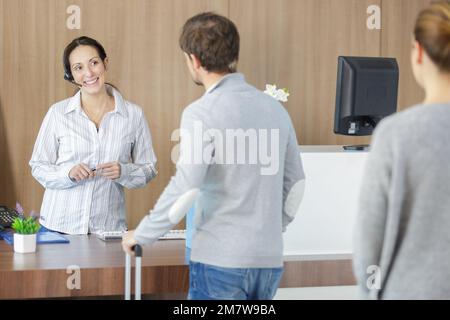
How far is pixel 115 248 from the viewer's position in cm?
296

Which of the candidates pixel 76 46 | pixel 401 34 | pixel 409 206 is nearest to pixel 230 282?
pixel 409 206

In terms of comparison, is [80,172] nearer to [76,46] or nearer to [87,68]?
[87,68]

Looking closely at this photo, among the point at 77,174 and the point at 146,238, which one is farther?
the point at 77,174

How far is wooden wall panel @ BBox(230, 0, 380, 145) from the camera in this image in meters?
4.85

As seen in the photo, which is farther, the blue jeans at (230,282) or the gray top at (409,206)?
the blue jeans at (230,282)

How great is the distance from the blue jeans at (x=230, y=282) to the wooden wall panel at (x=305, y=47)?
2.77 meters

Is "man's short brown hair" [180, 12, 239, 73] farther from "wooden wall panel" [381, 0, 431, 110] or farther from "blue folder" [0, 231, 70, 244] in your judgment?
"wooden wall panel" [381, 0, 431, 110]

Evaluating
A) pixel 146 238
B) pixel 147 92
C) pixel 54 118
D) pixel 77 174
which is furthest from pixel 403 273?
pixel 147 92

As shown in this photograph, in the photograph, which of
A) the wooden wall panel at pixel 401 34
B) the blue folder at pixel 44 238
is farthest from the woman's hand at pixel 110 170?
the wooden wall panel at pixel 401 34

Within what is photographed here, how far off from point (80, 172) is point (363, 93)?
1286mm

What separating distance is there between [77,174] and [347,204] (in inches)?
47.4

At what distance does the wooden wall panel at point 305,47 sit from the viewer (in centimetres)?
485

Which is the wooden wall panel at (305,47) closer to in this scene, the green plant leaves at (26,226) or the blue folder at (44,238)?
the blue folder at (44,238)
